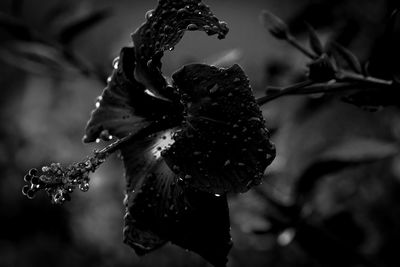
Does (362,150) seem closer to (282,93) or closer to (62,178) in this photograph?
(282,93)

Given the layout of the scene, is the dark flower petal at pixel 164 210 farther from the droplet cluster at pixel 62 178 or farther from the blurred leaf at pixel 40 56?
the blurred leaf at pixel 40 56

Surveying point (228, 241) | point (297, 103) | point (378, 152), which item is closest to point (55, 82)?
point (297, 103)

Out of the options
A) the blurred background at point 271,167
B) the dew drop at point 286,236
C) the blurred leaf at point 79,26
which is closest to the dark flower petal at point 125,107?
the blurred background at point 271,167

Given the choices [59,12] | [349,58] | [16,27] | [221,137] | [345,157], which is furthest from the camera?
[59,12]

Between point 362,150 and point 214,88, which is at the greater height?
point 214,88

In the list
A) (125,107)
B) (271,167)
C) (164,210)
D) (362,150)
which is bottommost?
(271,167)

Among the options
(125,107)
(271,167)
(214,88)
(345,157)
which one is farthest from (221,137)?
(271,167)

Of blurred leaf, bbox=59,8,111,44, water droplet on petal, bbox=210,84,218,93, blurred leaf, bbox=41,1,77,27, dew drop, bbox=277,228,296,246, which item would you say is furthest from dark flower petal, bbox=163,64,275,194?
blurred leaf, bbox=41,1,77,27
